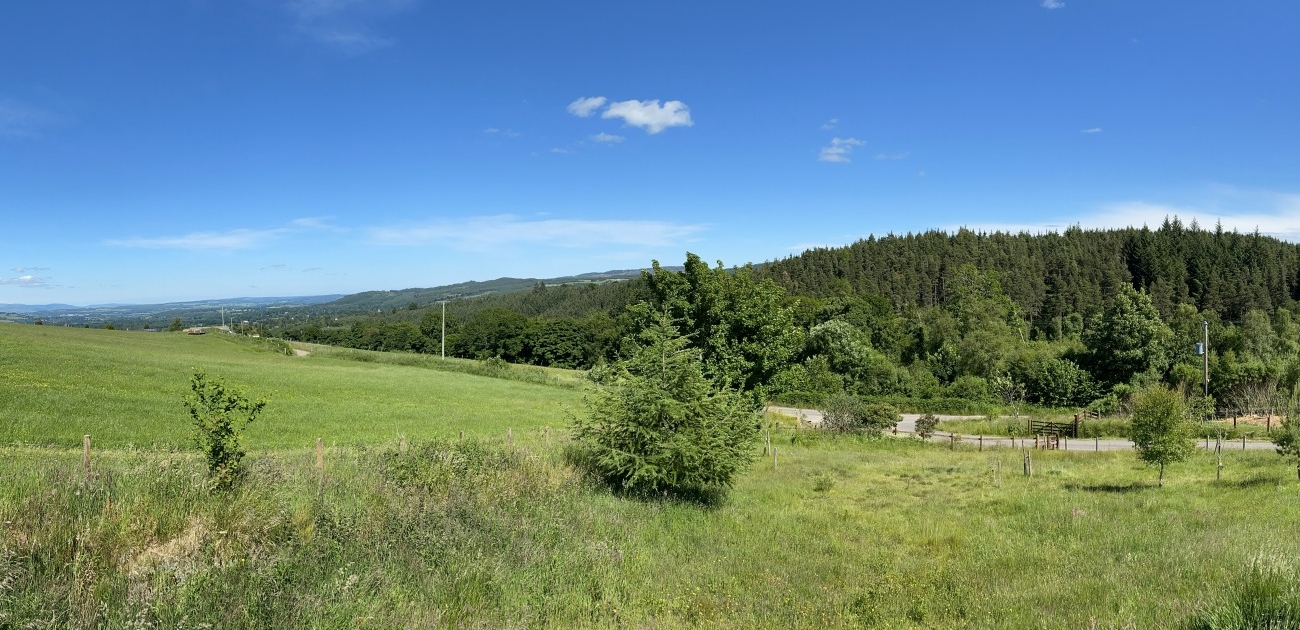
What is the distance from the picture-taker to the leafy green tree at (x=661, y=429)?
45.2 feet

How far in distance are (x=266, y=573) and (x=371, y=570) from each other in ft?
3.61

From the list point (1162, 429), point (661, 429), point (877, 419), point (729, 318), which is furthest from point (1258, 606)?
point (877, 419)

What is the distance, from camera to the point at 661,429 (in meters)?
14.2

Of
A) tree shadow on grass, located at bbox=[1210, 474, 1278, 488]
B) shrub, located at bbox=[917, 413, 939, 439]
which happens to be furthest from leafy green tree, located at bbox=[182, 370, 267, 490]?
shrub, located at bbox=[917, 413, 939, 439]

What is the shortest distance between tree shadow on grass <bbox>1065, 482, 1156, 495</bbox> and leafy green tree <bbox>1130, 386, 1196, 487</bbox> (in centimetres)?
64

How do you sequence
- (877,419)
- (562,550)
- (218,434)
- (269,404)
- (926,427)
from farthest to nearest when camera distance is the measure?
(877,419)
(926,427)
(269,404)
(562,550)
(218,434)

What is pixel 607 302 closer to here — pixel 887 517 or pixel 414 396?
pixel 414 396

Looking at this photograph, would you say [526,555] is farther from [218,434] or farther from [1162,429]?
[1162,429]

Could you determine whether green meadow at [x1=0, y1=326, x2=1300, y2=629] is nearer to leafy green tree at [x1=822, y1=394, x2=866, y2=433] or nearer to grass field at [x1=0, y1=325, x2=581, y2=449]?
grass field at [x1=0, y1=325, x2=581, y2=449]

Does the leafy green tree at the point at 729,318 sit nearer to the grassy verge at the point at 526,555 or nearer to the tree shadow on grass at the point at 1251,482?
the grassy verge at the point at 526,555

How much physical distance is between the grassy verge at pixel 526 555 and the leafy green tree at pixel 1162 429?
5487 millimetres

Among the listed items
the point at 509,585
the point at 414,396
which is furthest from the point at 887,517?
the point at 414,396

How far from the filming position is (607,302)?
162m

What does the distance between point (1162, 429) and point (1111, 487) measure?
7.58ft
